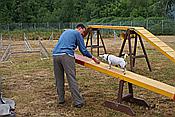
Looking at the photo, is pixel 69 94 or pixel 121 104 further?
pixel 69 94

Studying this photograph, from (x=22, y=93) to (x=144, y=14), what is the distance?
4817cm

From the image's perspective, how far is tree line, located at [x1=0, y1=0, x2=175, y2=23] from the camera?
5612 cm

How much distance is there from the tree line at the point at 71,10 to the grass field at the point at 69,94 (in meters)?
43.7

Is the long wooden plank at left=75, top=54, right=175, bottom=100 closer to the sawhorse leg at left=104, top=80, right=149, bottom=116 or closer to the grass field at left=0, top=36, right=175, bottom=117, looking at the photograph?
the sawhorse leg at left=104, top=80, right=149, bottom=116

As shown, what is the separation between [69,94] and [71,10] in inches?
2130

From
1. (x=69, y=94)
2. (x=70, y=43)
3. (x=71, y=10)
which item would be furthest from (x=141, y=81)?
(x=71, y=10)

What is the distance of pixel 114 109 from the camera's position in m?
6.50

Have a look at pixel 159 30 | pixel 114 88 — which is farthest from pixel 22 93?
pixel 159 30

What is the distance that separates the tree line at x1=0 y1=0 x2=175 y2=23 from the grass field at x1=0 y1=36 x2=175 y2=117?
43725mm

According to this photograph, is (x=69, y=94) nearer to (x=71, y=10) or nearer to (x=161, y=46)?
(x=161, y=46)

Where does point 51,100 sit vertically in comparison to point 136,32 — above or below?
below

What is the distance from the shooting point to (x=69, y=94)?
7.82m

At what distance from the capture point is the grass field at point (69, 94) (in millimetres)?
6383

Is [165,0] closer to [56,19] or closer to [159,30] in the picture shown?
[159,30]
